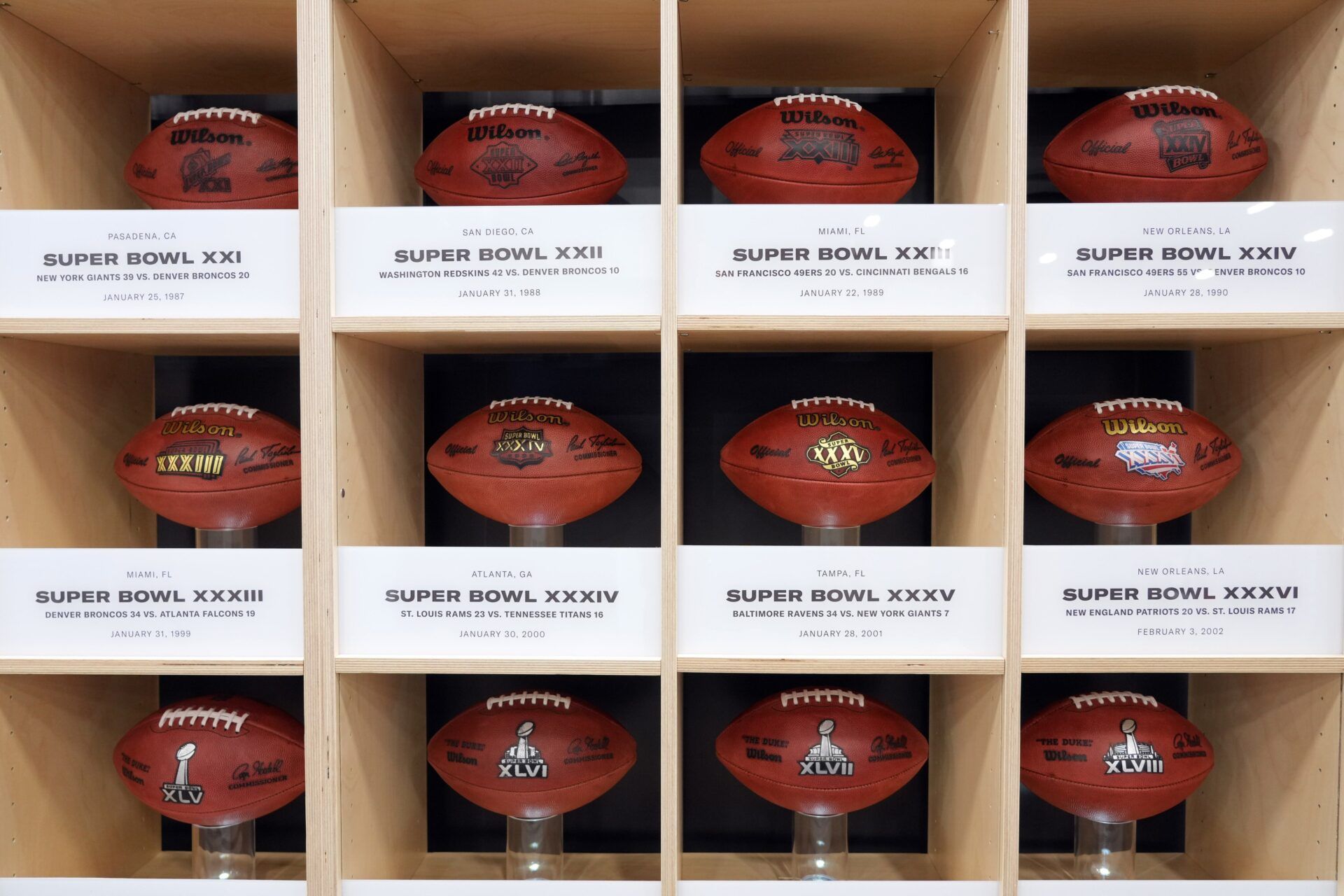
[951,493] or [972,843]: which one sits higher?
[951,493]

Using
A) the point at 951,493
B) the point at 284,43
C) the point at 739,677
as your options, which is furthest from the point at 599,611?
the point at 284,43

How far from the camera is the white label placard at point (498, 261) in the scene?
3.75ft

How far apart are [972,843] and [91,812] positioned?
132cm

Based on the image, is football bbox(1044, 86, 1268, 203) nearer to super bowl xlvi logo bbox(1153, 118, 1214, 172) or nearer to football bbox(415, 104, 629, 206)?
super bowl xlvi logo bbox(1153, 118, 1214, 172)

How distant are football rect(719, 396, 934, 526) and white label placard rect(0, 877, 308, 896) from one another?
81 cm

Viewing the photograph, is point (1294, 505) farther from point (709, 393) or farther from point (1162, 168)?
point (709, 393)

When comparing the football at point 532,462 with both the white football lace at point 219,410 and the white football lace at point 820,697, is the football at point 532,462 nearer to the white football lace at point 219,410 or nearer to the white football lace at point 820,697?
the white football lace at point 219,410

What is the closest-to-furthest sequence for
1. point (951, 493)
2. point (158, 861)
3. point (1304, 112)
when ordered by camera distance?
point (1304, 112)
point (951, 493)
point (158, 861)

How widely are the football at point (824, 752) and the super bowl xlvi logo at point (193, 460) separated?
2.62ft

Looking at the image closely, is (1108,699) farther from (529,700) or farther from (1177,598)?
(529,700)

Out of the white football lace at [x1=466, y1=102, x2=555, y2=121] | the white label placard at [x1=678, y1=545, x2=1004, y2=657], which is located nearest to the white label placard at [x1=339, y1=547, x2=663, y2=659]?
the white label placard at [x1=678, y1=545, x2=1004, y2=657]

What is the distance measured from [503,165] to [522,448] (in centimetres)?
39

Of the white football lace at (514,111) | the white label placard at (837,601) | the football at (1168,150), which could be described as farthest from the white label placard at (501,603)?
the football at (1168,150)

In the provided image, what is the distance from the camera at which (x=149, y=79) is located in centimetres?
144
